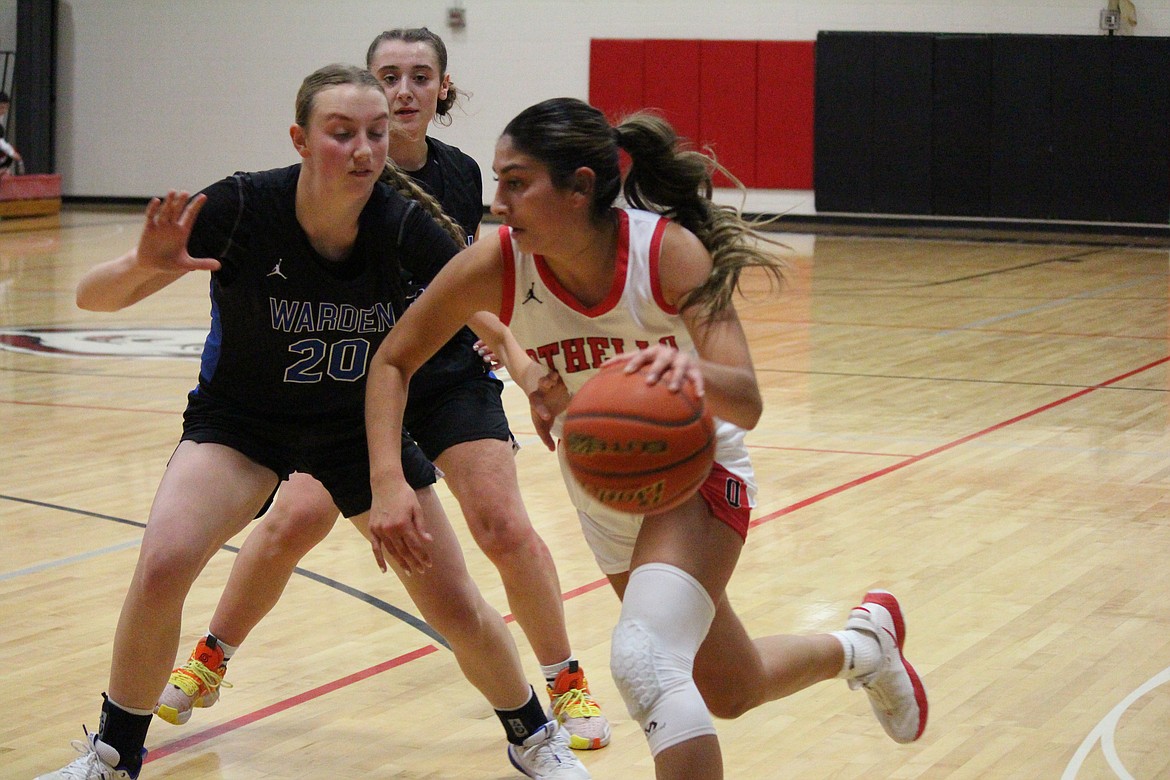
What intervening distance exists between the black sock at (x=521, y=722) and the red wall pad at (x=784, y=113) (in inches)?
615

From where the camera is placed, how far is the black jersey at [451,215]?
3.51 metres

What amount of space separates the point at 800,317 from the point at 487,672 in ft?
26.7

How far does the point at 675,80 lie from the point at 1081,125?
16.3 feet

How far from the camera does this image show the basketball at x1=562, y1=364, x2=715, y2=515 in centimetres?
231

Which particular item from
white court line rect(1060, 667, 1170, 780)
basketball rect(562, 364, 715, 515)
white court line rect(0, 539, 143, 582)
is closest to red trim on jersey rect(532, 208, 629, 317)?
basketball rect(562, 364, 715, 515)

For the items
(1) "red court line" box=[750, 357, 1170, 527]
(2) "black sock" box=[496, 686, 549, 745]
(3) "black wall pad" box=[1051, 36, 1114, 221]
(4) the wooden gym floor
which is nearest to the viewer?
(2) "black sock" box=[496, 686, 549, 745]

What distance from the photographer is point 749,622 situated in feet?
13.5

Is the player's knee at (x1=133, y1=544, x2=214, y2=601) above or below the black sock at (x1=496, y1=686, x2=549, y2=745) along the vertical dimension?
above

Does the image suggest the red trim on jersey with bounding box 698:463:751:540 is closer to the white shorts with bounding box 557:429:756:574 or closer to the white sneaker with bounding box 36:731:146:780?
the white shorts with bounding box 557:429:756:574

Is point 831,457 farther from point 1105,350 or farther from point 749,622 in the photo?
point 1105,350

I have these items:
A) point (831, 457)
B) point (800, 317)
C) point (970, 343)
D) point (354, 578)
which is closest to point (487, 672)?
point (354, 578)

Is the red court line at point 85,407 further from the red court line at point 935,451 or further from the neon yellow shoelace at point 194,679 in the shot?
the neon yellow shoelace at point 194,679

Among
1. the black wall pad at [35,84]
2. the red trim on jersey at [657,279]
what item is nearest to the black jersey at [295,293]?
the red trim on jersey at [657,279]

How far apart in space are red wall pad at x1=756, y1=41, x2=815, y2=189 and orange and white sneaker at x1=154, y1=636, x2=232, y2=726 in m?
15.5
